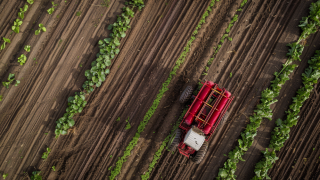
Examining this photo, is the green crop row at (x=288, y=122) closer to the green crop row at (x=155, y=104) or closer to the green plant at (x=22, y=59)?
the green crop row at (x=155, y=104)

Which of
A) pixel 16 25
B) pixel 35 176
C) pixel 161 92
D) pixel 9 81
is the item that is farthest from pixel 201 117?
pixel 16 25

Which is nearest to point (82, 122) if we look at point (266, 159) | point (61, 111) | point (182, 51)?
point (61, 111)

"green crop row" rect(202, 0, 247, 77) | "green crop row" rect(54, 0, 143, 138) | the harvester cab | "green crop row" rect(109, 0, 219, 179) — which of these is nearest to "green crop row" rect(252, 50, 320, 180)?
the harvester cab

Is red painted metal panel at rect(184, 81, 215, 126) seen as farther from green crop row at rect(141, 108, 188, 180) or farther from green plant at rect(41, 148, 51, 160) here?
green plant at rect(41, 148, 51, 160)

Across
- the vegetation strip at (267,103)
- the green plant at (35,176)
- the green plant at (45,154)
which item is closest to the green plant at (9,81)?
the green plant at (45,154)

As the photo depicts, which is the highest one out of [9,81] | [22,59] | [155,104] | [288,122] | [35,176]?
[288,122]

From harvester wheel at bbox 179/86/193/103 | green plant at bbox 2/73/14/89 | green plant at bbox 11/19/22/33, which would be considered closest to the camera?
harvester wheel at bbox 179/86/193/103

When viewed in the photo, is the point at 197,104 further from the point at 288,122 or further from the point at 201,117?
the point at 288,122
